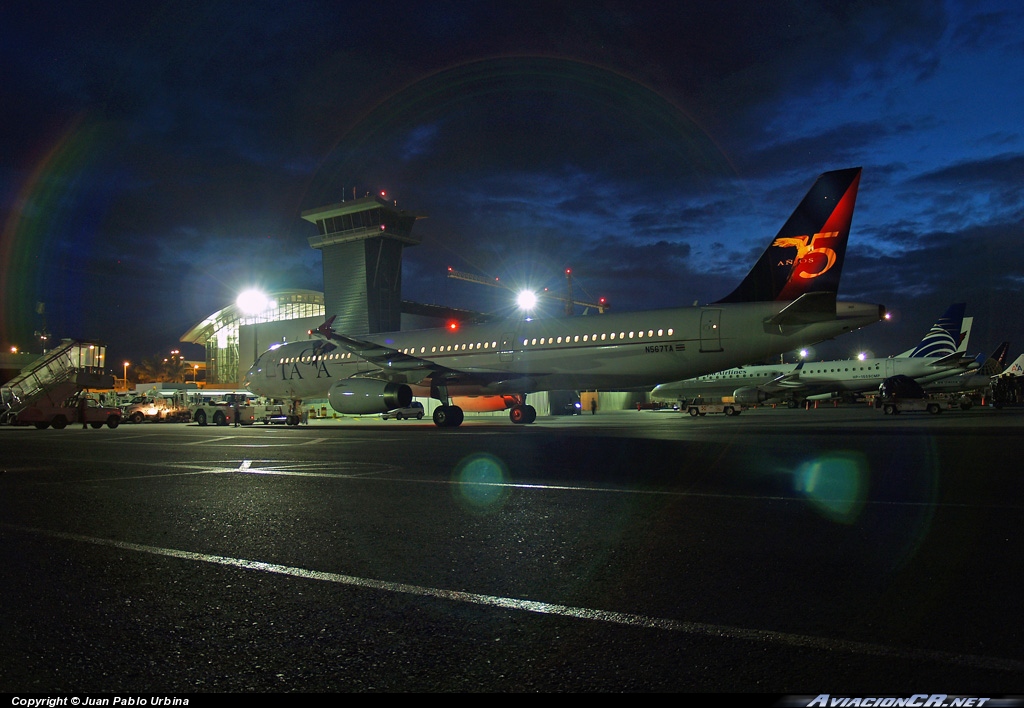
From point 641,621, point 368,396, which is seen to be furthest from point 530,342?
point 641,621

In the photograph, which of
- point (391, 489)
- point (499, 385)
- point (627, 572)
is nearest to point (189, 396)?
point (499, 385)

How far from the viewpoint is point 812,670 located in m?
2.79

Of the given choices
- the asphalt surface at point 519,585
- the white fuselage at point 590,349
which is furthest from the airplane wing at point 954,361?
the asphalt surface at point 519,585

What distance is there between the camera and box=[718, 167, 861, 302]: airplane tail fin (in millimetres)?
19750

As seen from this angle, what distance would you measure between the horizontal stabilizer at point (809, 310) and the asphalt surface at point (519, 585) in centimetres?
1032

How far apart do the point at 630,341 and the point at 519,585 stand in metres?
18.7

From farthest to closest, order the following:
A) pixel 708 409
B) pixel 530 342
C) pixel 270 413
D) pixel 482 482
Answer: pixel 708 409, pixel 270 413, pixel 530 342, pixel 482 482

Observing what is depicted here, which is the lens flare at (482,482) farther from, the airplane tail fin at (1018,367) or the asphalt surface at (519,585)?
the airplane tail fin at (1018,367)

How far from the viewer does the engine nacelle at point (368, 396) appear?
23541 millimetres

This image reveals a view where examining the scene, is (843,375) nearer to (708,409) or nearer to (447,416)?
(708,409)

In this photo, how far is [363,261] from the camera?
3046 inches

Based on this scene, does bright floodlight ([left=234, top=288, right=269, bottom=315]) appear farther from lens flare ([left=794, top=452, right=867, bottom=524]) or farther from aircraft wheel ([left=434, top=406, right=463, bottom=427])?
lens flare ([left=794, top=452, right=867, bottom=524])

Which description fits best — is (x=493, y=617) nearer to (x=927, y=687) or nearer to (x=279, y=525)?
(x=927, y=687)

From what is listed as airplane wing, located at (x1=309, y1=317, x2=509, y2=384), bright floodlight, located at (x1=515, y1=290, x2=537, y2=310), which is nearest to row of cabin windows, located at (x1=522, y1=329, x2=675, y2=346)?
airplane wing, located at (x1=309, y1=317, x2=509, y2=384)
